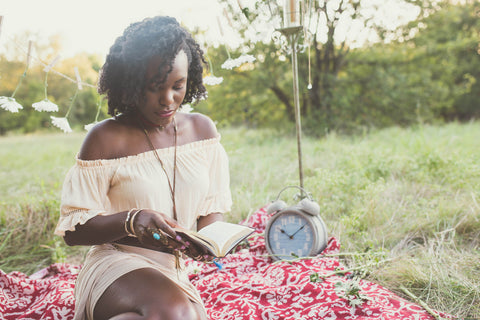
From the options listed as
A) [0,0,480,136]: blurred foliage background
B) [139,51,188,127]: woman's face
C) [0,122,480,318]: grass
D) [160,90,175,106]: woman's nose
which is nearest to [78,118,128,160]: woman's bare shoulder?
[139,51,188,127]: woman's face

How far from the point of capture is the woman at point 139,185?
153cm

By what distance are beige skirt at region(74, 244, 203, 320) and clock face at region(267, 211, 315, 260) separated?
90 centimetres

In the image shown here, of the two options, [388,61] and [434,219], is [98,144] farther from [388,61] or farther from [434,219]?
[388,61]

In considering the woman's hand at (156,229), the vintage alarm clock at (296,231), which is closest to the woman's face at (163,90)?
the woman's hand at (156,229)

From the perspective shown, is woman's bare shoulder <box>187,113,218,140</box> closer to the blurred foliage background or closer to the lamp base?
the lamp base

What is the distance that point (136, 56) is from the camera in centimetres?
172

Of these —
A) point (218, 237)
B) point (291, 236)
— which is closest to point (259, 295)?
point (291, 236)

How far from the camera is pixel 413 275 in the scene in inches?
93.5

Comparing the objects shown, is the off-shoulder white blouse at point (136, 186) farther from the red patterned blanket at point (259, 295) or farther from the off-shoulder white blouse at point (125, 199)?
the red patterned blanket at point (259, 295)

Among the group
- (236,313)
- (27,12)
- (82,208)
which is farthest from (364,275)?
(27,12)

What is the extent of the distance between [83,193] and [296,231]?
1416 mm

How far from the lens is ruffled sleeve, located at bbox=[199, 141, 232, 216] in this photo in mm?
2152

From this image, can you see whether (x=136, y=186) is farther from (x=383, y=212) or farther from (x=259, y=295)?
(x=383, y=212)

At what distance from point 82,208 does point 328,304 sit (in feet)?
4.35
